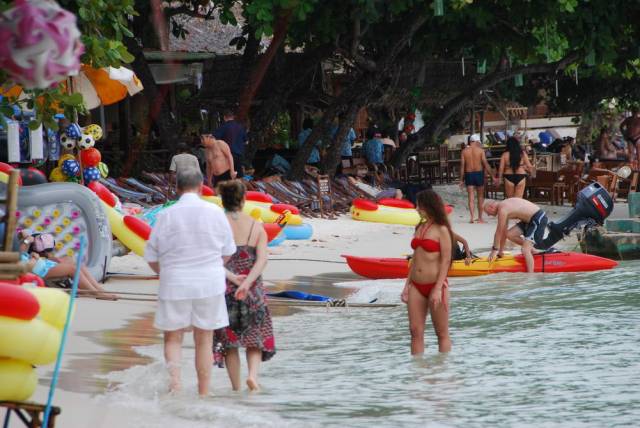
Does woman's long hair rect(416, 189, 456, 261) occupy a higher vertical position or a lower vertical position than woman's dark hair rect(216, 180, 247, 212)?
lower

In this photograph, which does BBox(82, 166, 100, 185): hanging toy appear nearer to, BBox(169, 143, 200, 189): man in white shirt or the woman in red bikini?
BBox(169, 143, 200, 189): man in white shirt

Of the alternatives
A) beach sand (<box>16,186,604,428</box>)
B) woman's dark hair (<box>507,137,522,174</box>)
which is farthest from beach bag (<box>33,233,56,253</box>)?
woman's dark hair (<box>507,137,522,174</box>)

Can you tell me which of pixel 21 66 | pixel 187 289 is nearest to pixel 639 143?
pixel 187 289

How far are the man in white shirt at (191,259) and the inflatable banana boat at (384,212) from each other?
41.9 ft

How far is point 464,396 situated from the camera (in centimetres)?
861

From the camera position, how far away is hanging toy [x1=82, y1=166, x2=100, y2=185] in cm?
1398

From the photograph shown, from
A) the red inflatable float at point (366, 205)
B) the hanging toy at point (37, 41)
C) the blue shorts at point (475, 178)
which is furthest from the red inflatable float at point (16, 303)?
the blue shorts at point (475, 178)

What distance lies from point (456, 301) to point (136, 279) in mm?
3471

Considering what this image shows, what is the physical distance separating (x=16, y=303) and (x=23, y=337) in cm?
16

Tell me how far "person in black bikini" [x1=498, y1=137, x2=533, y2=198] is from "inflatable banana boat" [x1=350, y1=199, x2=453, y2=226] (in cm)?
170

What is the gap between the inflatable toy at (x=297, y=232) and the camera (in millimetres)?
16797

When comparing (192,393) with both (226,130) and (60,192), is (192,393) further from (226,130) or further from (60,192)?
(226,130)

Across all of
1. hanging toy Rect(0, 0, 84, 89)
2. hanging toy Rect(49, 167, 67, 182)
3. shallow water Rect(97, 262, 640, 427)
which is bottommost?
shallow water Rect(97, 262, 640, 427)

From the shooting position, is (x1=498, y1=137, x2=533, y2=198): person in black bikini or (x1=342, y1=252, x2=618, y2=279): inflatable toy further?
(x1=498, y1=137, x2=533, y2=198): person in black bikini
